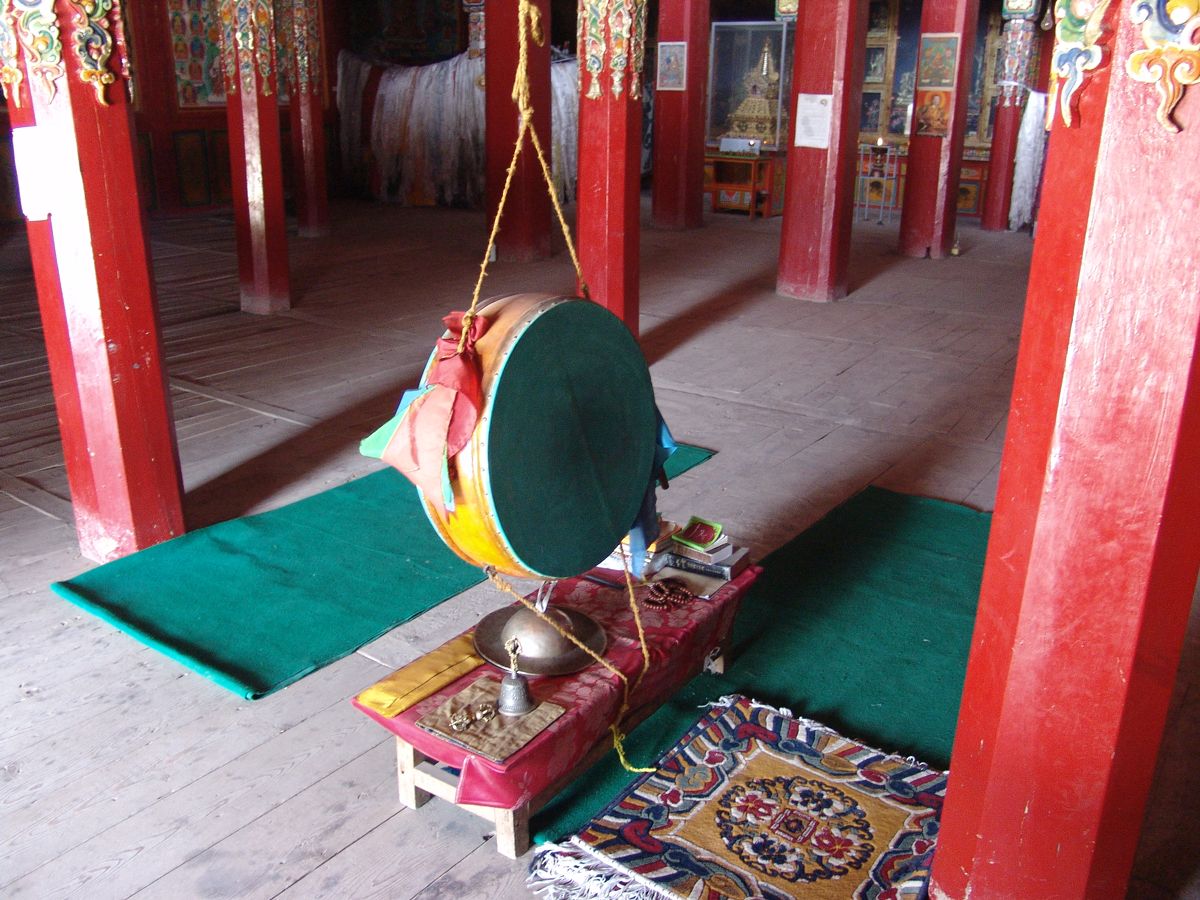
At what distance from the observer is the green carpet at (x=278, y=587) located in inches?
127

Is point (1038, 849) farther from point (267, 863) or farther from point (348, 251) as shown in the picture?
point (348, 251)

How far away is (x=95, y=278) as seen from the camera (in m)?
3.60

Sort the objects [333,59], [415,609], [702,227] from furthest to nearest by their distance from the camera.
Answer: [333,59]
[702,227]
[415,609]

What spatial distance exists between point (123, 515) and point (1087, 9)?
3473mm

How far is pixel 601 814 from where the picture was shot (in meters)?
2.52

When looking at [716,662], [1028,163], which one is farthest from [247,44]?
[1028,163]

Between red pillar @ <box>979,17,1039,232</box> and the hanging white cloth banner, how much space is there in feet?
0.57

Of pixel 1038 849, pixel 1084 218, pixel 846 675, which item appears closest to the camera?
pixel 1084 218

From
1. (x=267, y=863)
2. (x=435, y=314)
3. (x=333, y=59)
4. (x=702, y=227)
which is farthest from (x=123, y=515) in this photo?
(x=333, y=59)

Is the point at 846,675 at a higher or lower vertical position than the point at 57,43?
lower

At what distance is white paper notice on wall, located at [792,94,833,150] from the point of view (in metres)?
7.91

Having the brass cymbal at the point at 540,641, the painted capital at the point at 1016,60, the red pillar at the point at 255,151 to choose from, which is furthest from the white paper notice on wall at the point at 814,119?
the brass cymbal at the point at 540,641

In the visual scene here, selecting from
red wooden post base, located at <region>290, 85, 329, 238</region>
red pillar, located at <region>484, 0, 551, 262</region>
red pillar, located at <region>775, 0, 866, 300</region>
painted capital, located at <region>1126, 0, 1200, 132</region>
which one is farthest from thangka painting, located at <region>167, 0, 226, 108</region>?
painted capital, located at <region>1126, 0, 1200, 132</region>

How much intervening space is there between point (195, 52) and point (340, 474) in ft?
34.2
